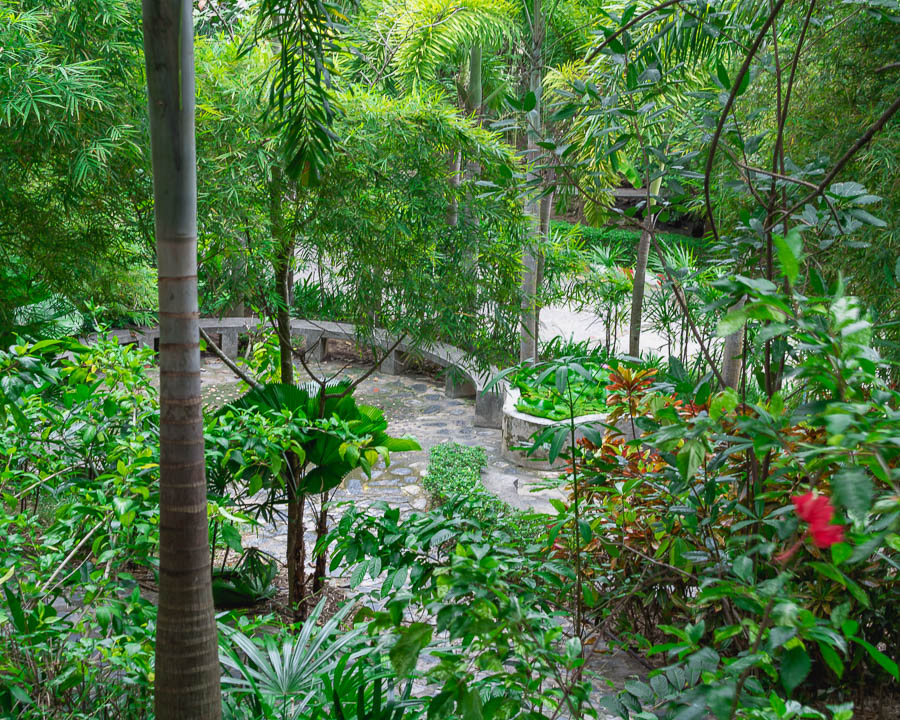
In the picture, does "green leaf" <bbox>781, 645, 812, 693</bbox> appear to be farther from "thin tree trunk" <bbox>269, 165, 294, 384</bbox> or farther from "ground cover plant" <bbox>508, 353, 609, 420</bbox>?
"ground cover plant" <bbox>508, 353, 609, 420</bbox>

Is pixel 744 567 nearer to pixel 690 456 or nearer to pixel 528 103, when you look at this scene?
pixel 690 456

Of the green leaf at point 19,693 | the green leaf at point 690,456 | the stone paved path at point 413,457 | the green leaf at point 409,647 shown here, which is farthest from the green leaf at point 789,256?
the stone paved path at point 413,457

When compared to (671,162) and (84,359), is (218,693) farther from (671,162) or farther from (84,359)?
(671,162)

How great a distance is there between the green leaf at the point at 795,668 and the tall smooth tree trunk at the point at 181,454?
133cm

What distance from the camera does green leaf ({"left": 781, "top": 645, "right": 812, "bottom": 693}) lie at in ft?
4.02

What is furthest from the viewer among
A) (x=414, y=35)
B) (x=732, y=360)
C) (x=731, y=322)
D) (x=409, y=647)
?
(x=732, y=360)

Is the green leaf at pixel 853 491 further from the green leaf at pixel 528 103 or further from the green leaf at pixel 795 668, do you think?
the green leaf at pixel 528 103

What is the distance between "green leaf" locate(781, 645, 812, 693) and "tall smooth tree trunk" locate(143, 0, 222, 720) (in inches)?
52.5

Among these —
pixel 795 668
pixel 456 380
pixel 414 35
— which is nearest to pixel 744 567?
pixel 795 668

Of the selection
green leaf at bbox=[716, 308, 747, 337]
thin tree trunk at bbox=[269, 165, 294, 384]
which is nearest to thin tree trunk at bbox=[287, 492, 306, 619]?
thin tree trunk at bbox=[269, 165, 294, 384]

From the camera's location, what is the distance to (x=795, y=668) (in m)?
1.24

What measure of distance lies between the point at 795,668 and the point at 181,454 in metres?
1.40

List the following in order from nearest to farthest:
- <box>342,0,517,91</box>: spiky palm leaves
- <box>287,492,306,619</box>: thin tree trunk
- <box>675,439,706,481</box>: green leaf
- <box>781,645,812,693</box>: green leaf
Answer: <box>781,645,812,693</box>: green leaf, <box>675,439,706,481</box>: green leaf, <box>287,492,306,619</box>: thin tree trunk, <box>342,0,517,91</box>: spiky palm leaves

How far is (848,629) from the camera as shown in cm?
119
